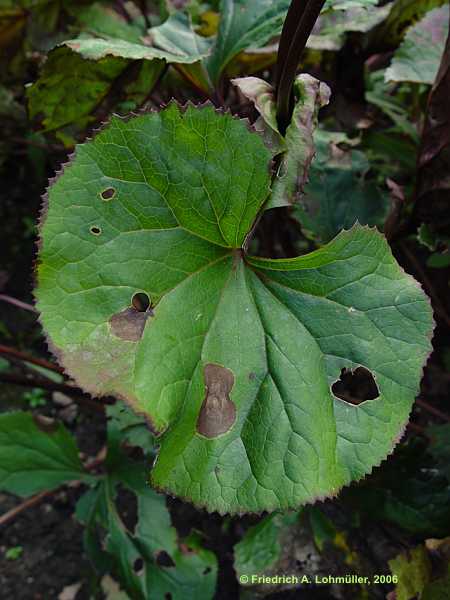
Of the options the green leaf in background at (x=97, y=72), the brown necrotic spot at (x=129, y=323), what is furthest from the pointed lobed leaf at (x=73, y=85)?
the brown necrotic spot at (x=129, y=323)

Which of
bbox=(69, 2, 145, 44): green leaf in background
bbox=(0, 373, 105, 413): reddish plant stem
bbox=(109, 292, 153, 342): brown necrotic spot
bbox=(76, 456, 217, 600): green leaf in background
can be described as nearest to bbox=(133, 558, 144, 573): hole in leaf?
bbox=(76, 456, 217, 600): green leaf in background

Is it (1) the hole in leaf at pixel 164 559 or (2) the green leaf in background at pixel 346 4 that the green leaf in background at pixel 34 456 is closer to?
(1) the hole in leaf at pixel 164 559

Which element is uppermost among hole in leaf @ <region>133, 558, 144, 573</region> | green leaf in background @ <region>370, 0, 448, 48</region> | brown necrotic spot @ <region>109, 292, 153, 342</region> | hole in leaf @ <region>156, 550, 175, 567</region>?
green leaf in background @ <region>370, 0, 448, 48</region>

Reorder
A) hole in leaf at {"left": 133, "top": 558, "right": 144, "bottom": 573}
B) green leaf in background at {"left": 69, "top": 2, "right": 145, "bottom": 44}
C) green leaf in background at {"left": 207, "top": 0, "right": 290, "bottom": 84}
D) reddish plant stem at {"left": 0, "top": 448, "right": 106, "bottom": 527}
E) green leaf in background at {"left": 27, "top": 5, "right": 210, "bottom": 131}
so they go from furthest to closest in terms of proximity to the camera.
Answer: green leaf in background at {"left": 69, "top": 2, "right": 145, "bottom": 44}
reddish plant stem at {"left": 0, "top": 448, "right": 106, "bottom": 527}
hole in leaf at {"left": 133, "top": 558, "right": 144, "bottom": 573}
green leaf in background at {"left": 207, "top": 0, "right": 290, "bottom": 84}
green leaf in background at {"left": 27, "top": 5, "right": 210, "bottom": 131}

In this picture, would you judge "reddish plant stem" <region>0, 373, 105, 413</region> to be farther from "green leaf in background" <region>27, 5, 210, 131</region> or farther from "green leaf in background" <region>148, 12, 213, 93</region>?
"green leaf in background" <region>148, 12, 213, 93</region>

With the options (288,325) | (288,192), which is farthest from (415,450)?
(288,192)

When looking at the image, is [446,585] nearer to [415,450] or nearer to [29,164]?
[415,450]

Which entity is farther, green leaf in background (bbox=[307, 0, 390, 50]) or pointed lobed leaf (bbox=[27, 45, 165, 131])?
green leaf in background (bbox=[307, 0, 390, 50])
